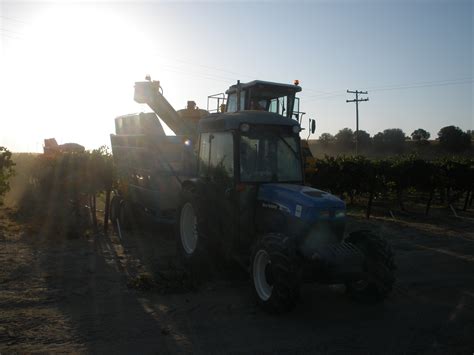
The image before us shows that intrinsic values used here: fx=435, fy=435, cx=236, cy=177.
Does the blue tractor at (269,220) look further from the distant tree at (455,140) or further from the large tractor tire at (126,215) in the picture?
the distant tree at (455,140)

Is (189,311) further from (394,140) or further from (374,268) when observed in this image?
(394,140)

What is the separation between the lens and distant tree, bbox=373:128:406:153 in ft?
196

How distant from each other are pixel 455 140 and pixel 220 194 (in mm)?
57608

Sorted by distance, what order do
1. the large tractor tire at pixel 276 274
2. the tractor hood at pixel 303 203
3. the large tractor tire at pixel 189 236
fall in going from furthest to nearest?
1. the large tractor tire at pixel 189 236
2. the tractor hood at pixel 303 203
3. the large tractor tire at pixel 276 274

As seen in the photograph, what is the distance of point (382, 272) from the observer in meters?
5.59

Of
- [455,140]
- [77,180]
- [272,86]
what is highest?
[455,140]

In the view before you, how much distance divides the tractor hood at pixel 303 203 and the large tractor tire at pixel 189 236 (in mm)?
1507

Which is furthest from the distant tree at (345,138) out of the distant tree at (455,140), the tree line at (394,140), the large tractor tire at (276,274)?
the large tractor tire at (276,274)

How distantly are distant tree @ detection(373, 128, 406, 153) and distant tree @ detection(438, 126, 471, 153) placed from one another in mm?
5432

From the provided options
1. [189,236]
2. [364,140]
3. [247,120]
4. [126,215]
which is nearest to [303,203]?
[247,120]

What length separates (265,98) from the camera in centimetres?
1193

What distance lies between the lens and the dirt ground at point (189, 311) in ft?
15.4

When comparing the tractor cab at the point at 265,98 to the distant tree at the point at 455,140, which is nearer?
the tractor cab at the point at 265,98

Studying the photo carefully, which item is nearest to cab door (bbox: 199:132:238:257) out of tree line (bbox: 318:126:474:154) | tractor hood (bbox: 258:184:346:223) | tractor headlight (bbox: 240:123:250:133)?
tractor headlight (bbox: 240:123:250:133)
